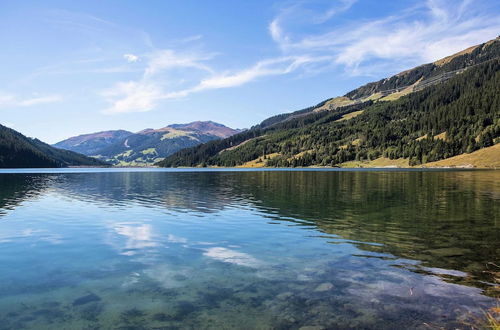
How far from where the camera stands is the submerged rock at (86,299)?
14.6m

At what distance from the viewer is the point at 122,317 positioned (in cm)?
1310

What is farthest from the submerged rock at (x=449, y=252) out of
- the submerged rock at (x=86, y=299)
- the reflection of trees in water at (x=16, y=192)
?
the reflection of trees in water at (x=16, y=192)

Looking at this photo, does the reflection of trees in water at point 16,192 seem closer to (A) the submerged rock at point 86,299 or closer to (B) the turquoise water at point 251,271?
(B) the turquoise water at point 251,271

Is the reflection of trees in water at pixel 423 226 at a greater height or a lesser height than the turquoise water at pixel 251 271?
greater

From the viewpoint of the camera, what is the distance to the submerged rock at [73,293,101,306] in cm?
1457

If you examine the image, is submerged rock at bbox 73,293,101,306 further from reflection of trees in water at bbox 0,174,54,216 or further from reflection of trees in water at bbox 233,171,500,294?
reflection of trees in water at bbox 0,174,54,216

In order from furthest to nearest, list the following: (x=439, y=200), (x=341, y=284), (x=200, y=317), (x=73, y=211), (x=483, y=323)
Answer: (x=439, y=200) → (x=73, y=211) → (x=341, y=284) → (x=200, y=317) → (x=483, y=323)

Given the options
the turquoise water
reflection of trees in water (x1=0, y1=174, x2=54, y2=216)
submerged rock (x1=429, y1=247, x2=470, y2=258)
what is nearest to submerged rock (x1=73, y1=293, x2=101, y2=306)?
the turquoise water

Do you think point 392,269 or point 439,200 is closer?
point 392,269

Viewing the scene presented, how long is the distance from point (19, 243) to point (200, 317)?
2135 centimetres

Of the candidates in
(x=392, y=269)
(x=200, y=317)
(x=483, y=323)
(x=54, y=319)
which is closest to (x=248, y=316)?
(x=200, y=317)

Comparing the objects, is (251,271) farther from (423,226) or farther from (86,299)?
(423,226)

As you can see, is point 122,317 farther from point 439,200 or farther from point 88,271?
point 439,200

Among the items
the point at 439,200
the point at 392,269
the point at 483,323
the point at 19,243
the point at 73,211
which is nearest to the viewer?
the point at 483,323
